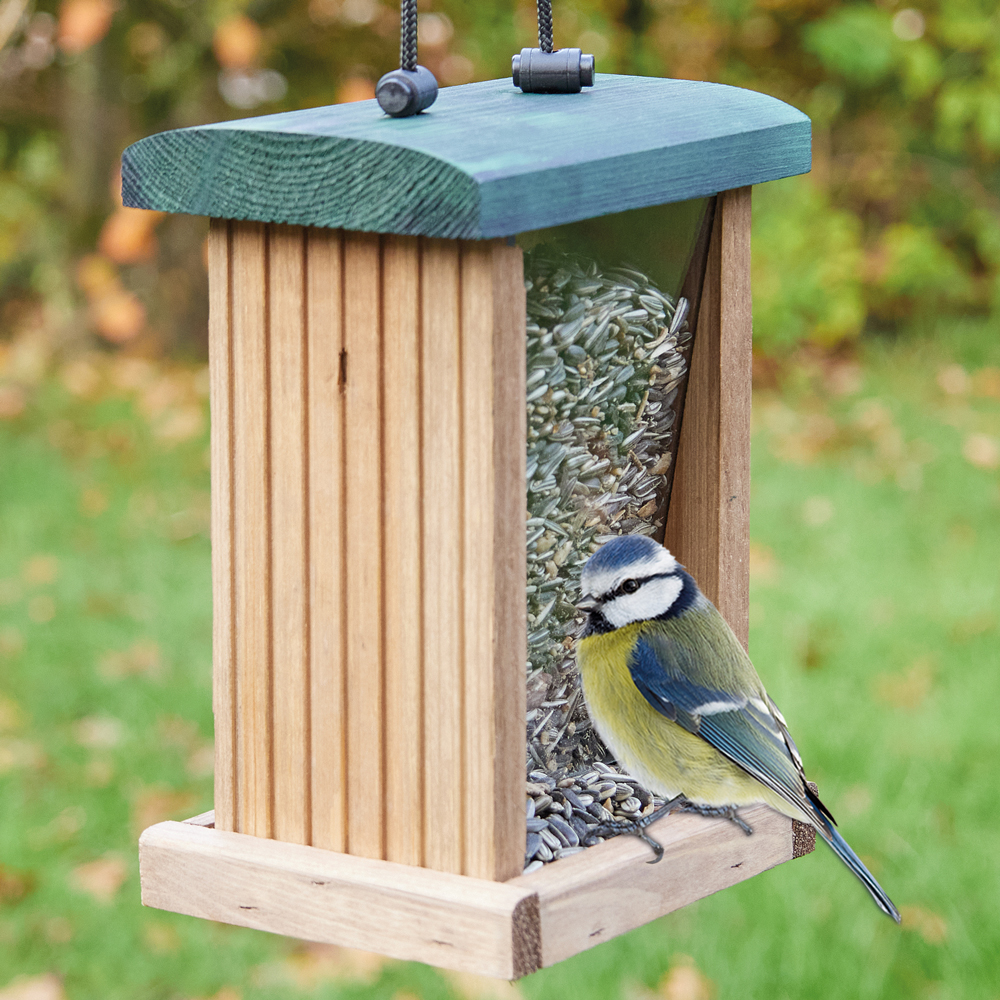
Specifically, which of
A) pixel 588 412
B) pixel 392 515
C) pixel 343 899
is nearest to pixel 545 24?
pixel 588 412

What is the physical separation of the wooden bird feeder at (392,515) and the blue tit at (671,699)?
6 centimetres

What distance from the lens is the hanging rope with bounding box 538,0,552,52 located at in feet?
6.27

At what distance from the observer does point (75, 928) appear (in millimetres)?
3834

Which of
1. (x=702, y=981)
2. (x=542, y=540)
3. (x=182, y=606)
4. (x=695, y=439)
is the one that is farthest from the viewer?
(x=182, y=606)

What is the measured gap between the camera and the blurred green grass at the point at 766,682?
3648 mm

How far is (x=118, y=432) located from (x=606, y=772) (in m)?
5.53

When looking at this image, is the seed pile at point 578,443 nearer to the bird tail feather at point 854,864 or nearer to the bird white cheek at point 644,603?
the bird white cheek at point 644,603

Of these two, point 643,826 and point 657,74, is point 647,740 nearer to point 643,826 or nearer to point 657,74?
point 643,826

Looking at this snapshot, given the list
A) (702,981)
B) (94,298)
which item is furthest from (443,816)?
(94,298)

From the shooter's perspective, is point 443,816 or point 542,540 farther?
point 542,540

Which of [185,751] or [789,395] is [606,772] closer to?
[185,751]

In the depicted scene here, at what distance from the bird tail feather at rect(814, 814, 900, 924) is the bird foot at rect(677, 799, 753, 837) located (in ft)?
0.30

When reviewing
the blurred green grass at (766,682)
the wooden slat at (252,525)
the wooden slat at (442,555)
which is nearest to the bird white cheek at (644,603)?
the wooden slat at (442,555)

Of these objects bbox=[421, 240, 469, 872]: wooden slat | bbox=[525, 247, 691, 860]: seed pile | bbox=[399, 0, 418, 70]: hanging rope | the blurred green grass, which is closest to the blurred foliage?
the blurred green grass
